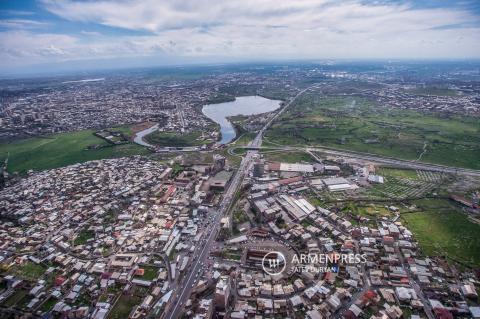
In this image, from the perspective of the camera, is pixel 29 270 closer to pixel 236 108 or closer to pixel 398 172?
pixel 398 172

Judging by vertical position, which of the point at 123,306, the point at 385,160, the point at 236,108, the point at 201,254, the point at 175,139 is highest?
the point at 236,108

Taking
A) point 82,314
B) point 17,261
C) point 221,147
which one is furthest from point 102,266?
point 221,147

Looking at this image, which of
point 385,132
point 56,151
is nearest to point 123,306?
point 56,151

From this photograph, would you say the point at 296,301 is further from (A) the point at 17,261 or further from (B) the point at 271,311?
(A) the point at 17,261

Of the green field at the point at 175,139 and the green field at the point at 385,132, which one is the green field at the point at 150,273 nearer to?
the green field at the point at 175,139

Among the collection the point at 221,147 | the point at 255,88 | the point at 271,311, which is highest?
the point at 255,88

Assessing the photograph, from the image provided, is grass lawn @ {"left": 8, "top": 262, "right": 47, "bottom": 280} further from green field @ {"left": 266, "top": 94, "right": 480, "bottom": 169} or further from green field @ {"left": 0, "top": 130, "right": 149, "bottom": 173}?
green field @ {"left": 266, "top": 94, "right": 480, "bottom": 169}
